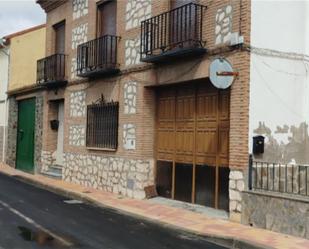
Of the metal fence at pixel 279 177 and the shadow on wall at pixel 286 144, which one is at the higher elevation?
the shadow on wall at pixel 286 144

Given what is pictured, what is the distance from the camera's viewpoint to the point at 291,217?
8.59m

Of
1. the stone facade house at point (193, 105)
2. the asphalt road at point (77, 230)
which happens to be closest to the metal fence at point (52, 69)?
the stone facade house at point (193, 105)

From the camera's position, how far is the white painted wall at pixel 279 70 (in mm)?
9945

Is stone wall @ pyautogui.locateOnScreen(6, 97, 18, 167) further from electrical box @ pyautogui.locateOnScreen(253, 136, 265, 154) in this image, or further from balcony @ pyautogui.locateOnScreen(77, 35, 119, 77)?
electrical box @ pyautogui.locateOnScreen(253, 136, 265, 154)

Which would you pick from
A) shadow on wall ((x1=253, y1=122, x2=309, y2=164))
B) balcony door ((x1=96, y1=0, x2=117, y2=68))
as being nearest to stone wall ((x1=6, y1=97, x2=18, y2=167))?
balcony door ((x1=96, y1=0, x2=117, y2=68))

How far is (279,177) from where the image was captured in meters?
9.94

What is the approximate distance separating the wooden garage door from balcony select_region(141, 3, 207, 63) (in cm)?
91

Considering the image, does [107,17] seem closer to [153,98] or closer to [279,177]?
[153,98]

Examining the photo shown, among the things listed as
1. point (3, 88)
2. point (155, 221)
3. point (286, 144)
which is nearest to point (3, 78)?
point (3, 88)

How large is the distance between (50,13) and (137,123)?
824cm

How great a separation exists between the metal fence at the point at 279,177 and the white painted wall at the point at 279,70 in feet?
0.90

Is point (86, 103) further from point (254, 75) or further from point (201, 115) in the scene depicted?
point (254, 75)

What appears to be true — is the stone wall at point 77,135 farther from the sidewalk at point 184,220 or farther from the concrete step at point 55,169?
the concrete step at point 55,169

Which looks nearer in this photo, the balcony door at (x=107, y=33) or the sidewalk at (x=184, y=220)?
the sidewalk at (x=184, y=220)
